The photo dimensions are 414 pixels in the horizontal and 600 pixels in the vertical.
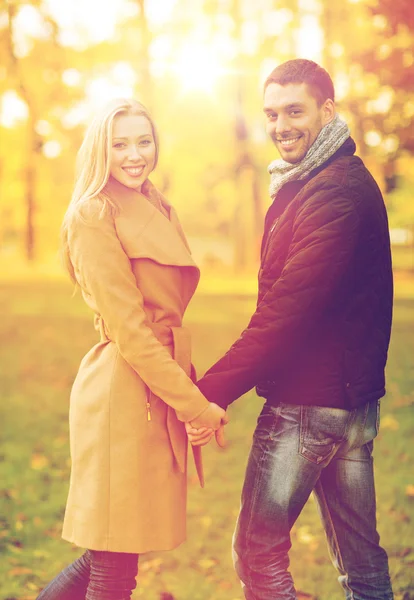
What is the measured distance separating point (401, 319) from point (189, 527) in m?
9.22

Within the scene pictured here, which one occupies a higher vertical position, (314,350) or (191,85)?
(191,85)

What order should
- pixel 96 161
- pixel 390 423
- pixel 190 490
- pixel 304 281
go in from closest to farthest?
pixel 304 281 → pixel 96 161 → pixel 190 490 → pixel 390 423

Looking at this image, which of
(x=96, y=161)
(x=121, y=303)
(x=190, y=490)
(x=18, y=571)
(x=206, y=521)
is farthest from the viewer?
(x=190, y=490)

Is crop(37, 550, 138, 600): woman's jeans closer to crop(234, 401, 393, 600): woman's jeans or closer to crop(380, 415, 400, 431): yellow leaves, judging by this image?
Answer: crop(234, 401, 393, 600): woman's jeans

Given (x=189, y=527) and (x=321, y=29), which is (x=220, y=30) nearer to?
(x=321, y=29)

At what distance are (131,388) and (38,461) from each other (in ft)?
12.7

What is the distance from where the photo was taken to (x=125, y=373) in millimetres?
3035

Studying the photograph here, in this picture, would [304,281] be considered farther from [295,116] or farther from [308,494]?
[308,494]

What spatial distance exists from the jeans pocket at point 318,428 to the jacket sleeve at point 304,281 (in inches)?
8.6

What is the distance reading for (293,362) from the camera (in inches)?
114

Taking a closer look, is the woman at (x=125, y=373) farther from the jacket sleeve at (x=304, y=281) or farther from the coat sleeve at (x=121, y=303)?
the jacket sleeve at (x=304, y=281)

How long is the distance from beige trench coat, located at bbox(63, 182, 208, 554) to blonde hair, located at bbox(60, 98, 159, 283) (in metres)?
0.05

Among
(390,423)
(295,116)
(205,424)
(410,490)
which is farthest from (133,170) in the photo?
(390,423)

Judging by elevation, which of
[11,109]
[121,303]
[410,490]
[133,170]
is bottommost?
[410,490]
